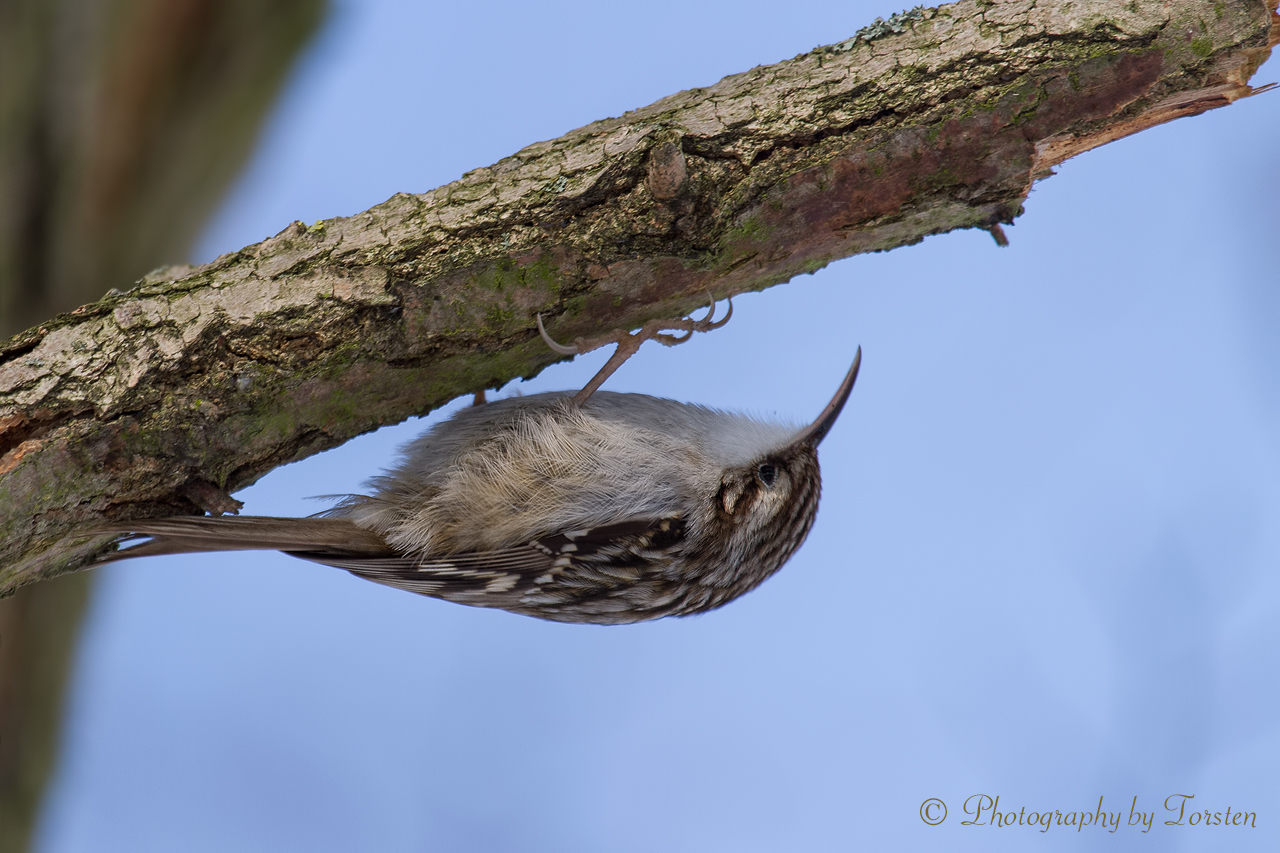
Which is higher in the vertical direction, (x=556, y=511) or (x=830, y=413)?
(x=830, y=413)

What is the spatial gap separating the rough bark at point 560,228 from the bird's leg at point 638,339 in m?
0.20

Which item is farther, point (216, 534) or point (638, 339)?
point (638, 339)

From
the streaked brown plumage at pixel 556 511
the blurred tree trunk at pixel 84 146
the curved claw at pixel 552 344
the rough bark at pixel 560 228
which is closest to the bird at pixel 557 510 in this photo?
the streaked brown plumage at pixel 556 511

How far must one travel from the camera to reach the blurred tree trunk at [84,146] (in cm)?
256

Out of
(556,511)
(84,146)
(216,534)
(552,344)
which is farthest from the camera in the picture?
(84,146)

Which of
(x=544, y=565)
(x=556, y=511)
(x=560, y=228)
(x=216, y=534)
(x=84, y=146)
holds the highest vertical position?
(x=84, y=146)

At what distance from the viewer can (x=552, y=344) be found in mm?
1926

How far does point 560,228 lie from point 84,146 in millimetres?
1963

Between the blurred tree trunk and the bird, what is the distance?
1407mm

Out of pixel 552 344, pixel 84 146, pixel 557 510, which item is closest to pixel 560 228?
pixel 552 344

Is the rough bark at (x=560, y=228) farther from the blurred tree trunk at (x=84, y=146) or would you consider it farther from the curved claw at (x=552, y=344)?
the blurred tree trunk at (x=84, y=146)

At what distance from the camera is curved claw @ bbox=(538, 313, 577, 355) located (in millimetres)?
1878

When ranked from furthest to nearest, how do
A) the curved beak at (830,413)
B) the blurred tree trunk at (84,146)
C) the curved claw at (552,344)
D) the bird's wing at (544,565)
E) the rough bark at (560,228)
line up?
the blurred tree trunk at (84,146), the curved beak at (830,413), the bird's wing at (544,565), the curved claw at (552,344), the rough bark at (560,228)

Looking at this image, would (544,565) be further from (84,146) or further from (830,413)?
(84,146)
